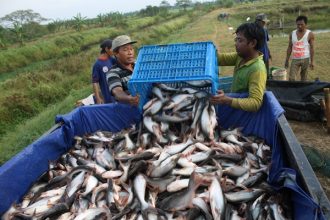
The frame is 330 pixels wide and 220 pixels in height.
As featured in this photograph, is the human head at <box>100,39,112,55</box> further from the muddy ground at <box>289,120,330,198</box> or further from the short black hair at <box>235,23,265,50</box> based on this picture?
the muddy ground at <box>289,120,330,198</box>

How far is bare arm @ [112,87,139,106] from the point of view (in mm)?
4797

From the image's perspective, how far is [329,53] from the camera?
13.0m

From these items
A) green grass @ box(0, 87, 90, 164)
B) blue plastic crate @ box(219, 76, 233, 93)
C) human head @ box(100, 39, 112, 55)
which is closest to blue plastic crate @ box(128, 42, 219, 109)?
human head @ box(100, 39, 112, 55)

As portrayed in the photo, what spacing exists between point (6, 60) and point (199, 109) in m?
25.0

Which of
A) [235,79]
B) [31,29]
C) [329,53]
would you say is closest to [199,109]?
[235,79]

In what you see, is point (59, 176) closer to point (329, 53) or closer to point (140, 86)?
point (140, 86)

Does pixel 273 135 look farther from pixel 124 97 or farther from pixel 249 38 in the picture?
pixel 124 97

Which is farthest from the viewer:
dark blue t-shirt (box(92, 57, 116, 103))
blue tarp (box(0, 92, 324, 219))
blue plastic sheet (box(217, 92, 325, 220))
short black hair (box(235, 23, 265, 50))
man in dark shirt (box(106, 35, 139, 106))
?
dark blue t-shirt (box(92, 57, 116, 103))

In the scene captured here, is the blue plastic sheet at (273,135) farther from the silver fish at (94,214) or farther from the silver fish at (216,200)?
the silver fish at (94,214)

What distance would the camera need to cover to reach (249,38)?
4348mm

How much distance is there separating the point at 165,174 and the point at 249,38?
212cm

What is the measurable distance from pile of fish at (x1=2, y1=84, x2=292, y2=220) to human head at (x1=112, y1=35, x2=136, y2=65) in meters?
0.77

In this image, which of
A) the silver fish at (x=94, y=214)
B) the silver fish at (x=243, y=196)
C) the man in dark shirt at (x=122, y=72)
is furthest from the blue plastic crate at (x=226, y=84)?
the silver fish at (x=94, y=214)

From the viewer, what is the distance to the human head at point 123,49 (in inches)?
196
